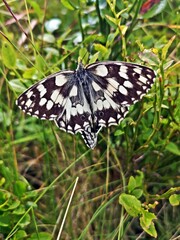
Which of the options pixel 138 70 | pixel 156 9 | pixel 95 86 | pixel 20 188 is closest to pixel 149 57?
pixel 138 70

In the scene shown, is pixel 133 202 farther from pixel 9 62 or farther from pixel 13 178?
pixel 9 62

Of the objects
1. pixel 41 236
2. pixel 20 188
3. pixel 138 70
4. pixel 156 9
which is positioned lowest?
pixel 41 236

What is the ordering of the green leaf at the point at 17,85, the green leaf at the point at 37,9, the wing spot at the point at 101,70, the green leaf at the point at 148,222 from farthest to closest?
the green leaf at the point at 37,9 < the green leaf at the point at 17,85 < the wing spot at the point at 101,70 < the green leaf at the point at 148,222

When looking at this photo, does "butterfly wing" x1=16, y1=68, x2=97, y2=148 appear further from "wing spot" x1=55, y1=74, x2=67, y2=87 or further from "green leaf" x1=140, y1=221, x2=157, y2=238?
"green leaf" x1=140, y1=221, x2=157, y2=238

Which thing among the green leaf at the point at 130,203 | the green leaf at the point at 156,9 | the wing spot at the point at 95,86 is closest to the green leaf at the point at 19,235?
the green leaf at the point at 130,203

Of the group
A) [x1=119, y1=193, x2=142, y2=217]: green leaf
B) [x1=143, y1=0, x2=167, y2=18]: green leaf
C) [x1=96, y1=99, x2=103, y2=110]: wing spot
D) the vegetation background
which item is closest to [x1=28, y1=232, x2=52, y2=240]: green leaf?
the vegetation background

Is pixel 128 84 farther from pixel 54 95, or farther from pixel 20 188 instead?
pixel 20 188

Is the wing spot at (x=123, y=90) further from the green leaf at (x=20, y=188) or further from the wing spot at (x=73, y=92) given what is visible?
the green leaf at (x=20, y=188)
